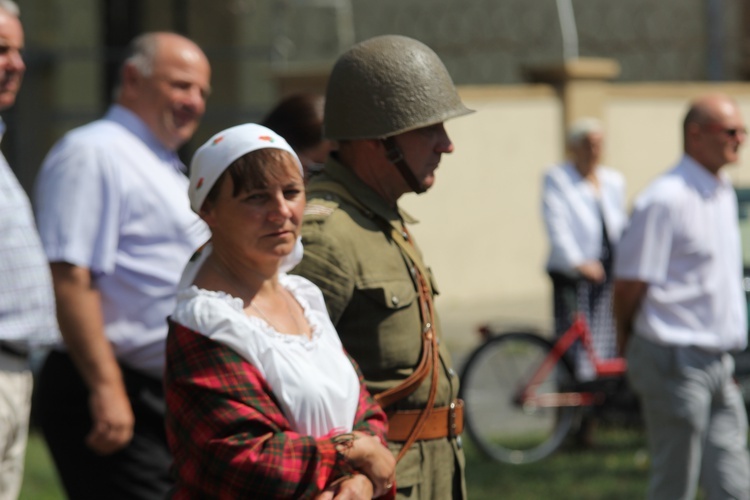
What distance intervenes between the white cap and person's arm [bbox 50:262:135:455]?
4.43ft

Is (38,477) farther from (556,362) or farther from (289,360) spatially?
(289,360)

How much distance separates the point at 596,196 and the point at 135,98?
16.0ft

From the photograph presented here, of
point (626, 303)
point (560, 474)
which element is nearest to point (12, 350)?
point (626, 303)

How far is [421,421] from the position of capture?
3.59 meters

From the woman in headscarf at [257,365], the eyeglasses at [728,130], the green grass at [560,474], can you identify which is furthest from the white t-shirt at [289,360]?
the green grass at [560,474]

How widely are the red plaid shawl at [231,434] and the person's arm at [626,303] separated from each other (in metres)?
3.17

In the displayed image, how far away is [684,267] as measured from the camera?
593 cm

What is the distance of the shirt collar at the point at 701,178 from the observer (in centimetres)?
601

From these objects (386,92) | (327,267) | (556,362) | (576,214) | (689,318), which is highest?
(386,92)

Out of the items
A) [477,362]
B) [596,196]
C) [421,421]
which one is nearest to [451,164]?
[596,196]

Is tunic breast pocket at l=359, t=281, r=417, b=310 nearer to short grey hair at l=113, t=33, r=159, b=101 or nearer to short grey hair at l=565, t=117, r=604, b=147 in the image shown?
short grey hair at l=113, t=33, r=159, b=101

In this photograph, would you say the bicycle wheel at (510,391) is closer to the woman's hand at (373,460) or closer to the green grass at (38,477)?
the green grass at (38,477)

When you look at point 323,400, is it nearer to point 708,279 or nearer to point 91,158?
point 91,158

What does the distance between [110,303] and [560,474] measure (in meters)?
3.92
